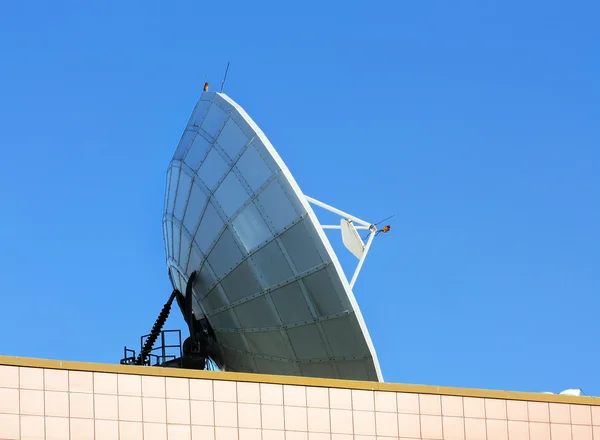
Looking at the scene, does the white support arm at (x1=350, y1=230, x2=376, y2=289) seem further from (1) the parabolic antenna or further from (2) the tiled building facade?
(2) the tiled building facade

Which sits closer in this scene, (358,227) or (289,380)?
(289,380)

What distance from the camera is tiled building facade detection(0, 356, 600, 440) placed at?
2786 centimetres

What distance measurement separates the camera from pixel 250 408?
2997 centimetres

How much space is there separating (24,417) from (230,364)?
677 inches

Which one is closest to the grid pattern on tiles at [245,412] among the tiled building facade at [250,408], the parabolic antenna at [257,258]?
the tiled building facade at [250,408]

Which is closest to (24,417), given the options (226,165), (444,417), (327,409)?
(327,409)

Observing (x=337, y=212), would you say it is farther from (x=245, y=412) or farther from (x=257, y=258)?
(x=245, y=412)

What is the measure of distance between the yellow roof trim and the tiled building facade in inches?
0.9

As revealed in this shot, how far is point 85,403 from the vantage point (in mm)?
28188

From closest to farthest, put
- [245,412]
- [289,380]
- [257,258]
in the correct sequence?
1. [245,412]
2. [289,380]
3. [257,258]

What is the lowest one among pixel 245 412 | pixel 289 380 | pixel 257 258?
pixel 245 412

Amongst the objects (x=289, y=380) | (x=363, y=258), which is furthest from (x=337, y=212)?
(x=289, y=380)

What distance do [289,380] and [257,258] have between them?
10.8 metres

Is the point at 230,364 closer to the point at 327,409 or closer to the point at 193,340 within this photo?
the point at 193,340
